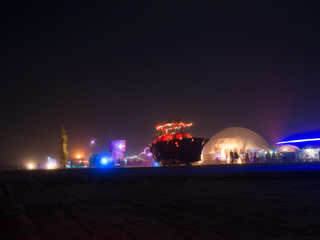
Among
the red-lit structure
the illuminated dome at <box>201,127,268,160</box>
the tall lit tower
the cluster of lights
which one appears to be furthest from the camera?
the tall lit tower

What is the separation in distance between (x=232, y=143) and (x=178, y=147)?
39191 millimetres

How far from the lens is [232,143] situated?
3329 inches

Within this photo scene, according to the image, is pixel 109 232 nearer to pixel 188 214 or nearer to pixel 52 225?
pixel 52 225

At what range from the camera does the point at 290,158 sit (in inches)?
2095

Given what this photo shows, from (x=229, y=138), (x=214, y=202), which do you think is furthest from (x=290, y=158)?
(x=214, y=202)

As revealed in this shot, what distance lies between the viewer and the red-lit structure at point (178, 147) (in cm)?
4915

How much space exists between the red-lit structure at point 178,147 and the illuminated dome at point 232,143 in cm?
2872

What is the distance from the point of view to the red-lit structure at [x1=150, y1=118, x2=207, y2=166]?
161ft

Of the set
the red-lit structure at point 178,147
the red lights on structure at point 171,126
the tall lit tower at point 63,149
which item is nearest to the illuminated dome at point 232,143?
the red lights on structure at point 171,126

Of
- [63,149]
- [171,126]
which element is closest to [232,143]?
[171,126]

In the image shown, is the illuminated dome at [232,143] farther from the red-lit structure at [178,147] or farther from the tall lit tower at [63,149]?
the tall lit tower at [63,149]

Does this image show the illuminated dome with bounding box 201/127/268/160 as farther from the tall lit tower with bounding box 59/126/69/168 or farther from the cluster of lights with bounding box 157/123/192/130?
the tall lit tower with bounding box 59/126/69/168

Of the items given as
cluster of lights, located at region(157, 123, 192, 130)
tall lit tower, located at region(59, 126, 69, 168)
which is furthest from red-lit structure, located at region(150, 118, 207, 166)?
tall lit tower, located at region(59, 126, 69, 168)

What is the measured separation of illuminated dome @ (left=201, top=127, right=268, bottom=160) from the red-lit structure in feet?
94.2
